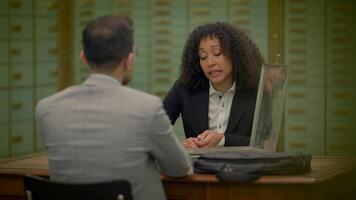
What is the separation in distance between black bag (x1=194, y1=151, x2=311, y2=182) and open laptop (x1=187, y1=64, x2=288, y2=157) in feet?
0.88

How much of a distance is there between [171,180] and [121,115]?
1.33 ft

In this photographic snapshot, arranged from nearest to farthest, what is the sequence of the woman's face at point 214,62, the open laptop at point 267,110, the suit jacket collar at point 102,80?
the suit jacket collar at point 102,80 → the open laptop at point 267,110 → the woman's face at point 214,62

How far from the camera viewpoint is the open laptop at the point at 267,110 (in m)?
2.92

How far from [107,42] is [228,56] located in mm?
1205

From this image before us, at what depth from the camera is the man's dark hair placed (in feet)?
7.77

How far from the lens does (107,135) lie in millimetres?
2275

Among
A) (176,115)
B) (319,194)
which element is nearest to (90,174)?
(319,194)

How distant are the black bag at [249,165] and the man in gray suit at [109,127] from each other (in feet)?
0.64

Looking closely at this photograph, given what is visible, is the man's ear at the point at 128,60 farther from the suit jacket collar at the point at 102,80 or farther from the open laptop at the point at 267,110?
Result: the open laptop at the point at 267,110

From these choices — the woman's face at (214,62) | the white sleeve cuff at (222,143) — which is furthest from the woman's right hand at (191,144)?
the woman's face at (214,62)

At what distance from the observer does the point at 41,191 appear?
2.30 meters

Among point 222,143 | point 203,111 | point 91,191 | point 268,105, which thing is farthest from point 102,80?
point 203,111

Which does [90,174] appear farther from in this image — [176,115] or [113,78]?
[176,115]

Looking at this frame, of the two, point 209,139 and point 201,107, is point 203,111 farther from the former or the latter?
point 209,139
